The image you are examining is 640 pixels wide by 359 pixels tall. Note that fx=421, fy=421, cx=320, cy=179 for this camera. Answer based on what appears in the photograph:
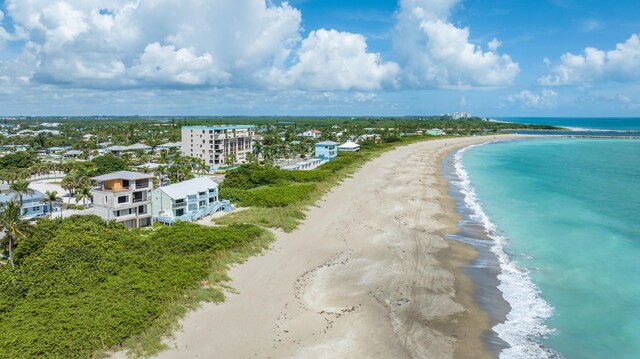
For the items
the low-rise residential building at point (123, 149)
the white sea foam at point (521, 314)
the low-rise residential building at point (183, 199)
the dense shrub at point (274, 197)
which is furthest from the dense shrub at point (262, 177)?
the low-rise residential building at point (123, 149)

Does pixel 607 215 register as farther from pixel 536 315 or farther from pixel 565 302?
pixel 536 315

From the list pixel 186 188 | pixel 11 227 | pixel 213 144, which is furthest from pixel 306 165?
pixel 11 227

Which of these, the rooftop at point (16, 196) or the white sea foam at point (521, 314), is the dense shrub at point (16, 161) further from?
the white sea foam at point (521, 314)

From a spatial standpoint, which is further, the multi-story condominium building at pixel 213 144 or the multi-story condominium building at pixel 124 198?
the multi-story condominium building at pixel 213 144

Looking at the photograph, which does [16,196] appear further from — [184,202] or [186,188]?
[184,202]

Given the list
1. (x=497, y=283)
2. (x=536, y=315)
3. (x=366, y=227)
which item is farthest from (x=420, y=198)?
(x=536, y=315)

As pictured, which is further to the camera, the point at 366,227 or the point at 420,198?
Answer: the point at 420,198

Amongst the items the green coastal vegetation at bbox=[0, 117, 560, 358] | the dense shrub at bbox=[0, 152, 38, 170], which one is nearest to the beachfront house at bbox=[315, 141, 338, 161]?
the green coastal vegetation at bbox=[0, 117, 560, 358]
